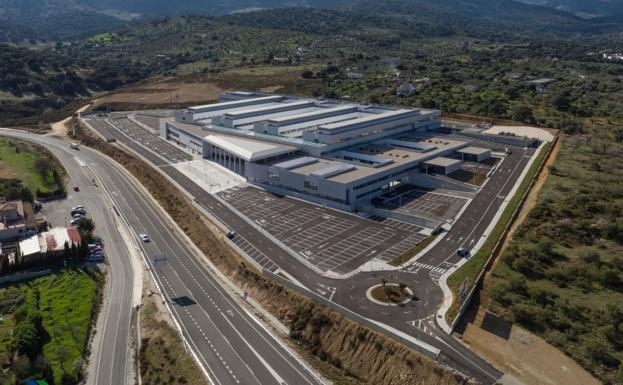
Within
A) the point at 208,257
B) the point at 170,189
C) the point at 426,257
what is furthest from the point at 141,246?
the point at 426,257

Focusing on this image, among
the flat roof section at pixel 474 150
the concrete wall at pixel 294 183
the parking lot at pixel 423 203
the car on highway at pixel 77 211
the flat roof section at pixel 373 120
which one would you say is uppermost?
the flat roof section at pixel 373 120

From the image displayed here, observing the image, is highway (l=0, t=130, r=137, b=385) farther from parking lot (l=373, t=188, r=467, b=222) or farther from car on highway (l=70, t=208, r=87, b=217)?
parking lot (l=373, t=188, r=467, b=222)

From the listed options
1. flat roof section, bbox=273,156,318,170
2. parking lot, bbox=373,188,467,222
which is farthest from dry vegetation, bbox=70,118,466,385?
parking lot, bbox=373,188,467,222

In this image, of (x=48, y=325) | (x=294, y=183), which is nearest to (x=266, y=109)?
(x=294, y=183)

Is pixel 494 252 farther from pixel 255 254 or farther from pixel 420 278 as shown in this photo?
pixel 255 254

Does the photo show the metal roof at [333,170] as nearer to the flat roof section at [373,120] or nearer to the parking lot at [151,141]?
the flat roof section at [373,120]

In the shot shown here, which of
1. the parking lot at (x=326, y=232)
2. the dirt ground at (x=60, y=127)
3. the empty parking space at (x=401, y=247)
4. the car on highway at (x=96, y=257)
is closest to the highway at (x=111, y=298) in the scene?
the car on highway at (x=96, y=257)
